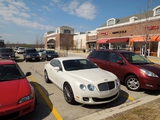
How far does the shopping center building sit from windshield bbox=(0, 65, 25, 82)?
16.4 metres

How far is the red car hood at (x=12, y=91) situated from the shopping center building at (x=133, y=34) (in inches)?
657

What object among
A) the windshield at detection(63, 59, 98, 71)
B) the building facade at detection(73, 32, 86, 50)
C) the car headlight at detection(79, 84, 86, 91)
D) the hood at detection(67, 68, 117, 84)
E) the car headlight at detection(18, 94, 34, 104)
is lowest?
the car headlight at detection(18, 94, 34, 104)

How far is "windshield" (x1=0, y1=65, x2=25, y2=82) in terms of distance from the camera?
13.3 ft

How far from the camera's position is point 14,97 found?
3.07m

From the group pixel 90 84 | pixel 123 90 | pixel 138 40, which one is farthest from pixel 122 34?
pixel 90 84

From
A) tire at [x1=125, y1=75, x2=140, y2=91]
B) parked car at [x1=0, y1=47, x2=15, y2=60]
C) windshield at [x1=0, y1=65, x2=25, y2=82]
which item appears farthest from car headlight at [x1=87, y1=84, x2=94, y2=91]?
parked car at [x1=0, y1=47, x2=15, y2=60]

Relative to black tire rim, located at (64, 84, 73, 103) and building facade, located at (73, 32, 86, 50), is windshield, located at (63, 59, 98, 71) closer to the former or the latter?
black tire rim, located at (64, 84, 73, 103)

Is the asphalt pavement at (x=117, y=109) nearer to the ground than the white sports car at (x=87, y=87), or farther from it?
nearer to the ground

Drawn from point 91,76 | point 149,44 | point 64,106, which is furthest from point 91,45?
point 64,106

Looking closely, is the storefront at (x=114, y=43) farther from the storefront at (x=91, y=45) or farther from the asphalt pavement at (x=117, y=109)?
the asphalt pavement at (x=117, y=109)

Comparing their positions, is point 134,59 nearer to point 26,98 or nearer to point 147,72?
point 147,72

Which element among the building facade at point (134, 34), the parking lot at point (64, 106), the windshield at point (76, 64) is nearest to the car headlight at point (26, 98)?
the parking lot at point (64, 106)

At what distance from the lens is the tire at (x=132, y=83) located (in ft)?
16.9

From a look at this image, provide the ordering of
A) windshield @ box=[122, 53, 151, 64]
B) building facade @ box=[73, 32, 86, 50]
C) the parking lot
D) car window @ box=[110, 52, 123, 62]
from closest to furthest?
the parking lot
windshield @ box=[122, 53, 151, 64]
car window @ box=[110, 52, 123, 62]
building facade @ box=[73, 32, 86, 50]
